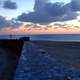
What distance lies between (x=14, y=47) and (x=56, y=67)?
17.7 ft

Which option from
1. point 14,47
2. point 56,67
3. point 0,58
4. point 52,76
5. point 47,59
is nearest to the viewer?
point 52,76

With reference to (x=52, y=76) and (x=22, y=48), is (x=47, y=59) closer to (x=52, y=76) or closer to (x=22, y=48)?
(x=52, y=76)

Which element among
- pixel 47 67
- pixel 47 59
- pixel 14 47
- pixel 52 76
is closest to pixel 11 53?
pixel 14 47

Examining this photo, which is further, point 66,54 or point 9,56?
point 66,54

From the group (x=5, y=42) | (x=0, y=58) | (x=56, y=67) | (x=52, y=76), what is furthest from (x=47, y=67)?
(x=5, y=42)

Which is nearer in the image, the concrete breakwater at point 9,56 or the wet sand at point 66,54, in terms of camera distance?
the concrete breakwater at point 9,56

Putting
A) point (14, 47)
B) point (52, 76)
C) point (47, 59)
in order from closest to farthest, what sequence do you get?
1. point (52, 76)
2. point (47, 59)
3. point (14, 47)

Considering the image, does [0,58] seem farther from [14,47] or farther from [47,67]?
[47,67]

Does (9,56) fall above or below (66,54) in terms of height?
above

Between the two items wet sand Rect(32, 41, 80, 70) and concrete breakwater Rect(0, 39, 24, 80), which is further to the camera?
wet sand Rect(32, 41, 80, 70)

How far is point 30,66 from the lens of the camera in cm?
1164

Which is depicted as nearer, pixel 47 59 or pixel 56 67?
pixel 56 67

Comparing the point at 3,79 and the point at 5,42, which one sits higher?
the point at 5,42

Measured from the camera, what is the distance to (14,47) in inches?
637
